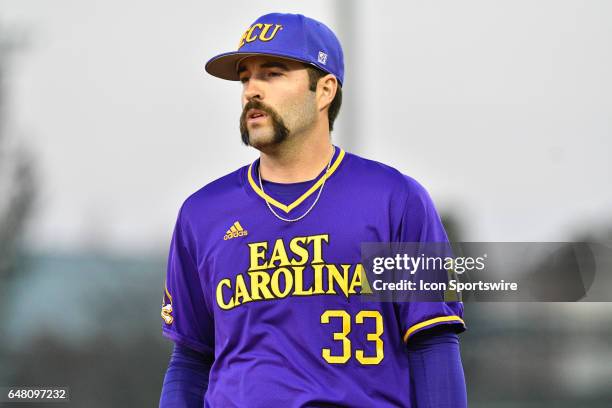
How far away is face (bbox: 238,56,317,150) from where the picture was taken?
335 cm

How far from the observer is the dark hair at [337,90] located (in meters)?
3.45

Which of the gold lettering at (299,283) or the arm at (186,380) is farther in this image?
the arm at (186,380)

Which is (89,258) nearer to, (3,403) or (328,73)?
(3,403)

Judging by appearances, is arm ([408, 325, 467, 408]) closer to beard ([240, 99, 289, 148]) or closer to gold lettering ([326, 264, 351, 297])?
gold lettering ([326, 264, 351, 297])

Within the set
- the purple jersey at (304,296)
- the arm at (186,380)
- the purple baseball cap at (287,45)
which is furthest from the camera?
the arm at (186,380)

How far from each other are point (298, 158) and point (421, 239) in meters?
0.48

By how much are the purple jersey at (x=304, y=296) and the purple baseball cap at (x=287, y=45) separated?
317mm

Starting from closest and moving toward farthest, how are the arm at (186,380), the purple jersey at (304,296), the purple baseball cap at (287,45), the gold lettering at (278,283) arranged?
1. the purple jersey at (304,296)
2. the gold lettering at (278,283)
3. the purple baseball cap at (287,45)
4. the arm at (186,380)

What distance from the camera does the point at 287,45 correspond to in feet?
11.1

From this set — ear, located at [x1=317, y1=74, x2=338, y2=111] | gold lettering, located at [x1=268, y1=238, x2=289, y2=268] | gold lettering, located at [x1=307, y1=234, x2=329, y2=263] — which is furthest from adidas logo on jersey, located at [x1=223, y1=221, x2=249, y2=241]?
ear, located at [x1=317, y1=74, x2=338, y2=111]

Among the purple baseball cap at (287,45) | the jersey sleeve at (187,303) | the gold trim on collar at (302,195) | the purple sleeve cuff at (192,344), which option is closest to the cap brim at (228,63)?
the purple baseball cap at (287,45)

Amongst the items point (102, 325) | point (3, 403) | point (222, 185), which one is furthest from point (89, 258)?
point (222, 185)

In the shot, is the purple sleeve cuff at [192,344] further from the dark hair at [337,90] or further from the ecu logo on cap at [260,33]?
the ecu logo on cap at [260,33]

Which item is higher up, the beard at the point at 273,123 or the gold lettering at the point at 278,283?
the beard at the point at 273,123
